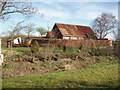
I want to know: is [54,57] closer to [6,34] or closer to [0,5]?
[6,34]

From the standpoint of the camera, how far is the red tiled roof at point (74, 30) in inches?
1321

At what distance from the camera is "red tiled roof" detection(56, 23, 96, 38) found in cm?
3354

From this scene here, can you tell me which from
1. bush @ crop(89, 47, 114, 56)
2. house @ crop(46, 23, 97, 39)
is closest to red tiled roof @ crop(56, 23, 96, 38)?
house @ crop(46, 23, 97, 39)

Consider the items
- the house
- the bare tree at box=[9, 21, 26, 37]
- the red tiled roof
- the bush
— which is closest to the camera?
the bare tree at box=[9, 21, 26, 37]

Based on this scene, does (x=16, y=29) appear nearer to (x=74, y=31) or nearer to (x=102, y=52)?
(x=102, y=52)

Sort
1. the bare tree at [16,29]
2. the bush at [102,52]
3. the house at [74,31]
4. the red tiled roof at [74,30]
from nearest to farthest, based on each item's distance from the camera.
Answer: the bare tree at [16,29], the bush at [102,52], the house at [74,31], the red tiled roof at [74,30]

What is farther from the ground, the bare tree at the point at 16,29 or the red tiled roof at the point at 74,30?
the red tiled roof at the point at 74,30

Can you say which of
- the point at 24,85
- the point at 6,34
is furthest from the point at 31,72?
the point at 6,34

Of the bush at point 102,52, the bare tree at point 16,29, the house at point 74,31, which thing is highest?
the house at point 74,31

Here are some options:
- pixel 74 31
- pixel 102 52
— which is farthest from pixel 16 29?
pixel 74 31

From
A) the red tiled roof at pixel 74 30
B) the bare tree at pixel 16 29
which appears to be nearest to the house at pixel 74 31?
the red tiled roof at pixel 74 30

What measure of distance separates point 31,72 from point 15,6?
6.88 m

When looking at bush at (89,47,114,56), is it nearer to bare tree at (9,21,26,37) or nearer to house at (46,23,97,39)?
bare tree at (9,21,26,37)

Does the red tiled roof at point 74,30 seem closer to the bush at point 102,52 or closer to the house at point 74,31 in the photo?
the house at point 74,31
